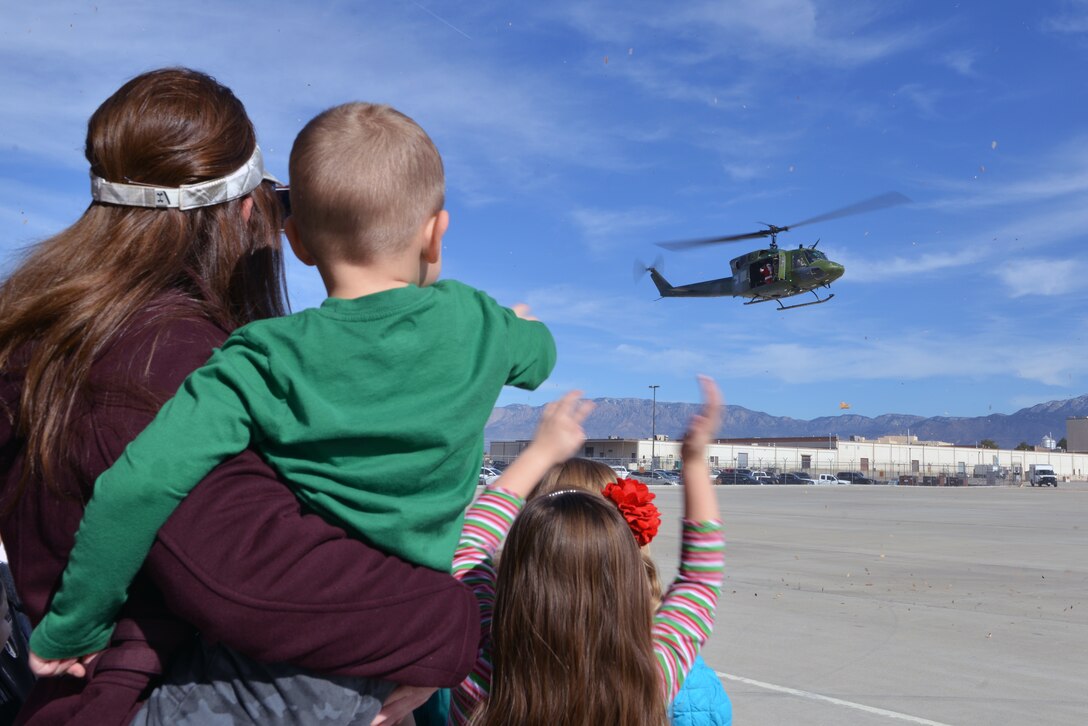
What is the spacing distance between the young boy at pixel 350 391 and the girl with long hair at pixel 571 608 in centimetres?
51

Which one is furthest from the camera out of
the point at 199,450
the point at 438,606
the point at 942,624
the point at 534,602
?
the point at 942,624

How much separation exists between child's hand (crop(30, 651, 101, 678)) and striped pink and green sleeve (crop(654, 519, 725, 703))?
3.59ft

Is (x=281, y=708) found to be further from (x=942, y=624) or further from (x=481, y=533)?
(x=942, y=624)

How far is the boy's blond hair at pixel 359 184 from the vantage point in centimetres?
134

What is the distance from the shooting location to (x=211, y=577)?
1144mm

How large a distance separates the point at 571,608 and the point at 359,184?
37.4 inches

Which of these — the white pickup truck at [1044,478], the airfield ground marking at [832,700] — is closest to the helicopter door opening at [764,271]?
the airfield ground marking at [832,700]

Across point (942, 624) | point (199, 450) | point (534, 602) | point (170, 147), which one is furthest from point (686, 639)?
point (942, 624)

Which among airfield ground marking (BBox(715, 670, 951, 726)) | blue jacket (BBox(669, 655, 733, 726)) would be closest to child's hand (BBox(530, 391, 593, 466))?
blue jacket (BBox(669, 655, 733, 726))

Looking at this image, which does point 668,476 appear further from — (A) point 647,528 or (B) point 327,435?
(B) point 327,435

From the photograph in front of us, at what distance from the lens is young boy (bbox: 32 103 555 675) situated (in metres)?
1.15

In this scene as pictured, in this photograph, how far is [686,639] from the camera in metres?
1.97

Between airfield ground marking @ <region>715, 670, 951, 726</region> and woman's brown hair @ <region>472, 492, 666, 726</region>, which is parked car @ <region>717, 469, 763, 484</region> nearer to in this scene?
airfield ground marking @ <region>715, 670, 951, 726</region>

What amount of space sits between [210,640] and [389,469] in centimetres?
31
